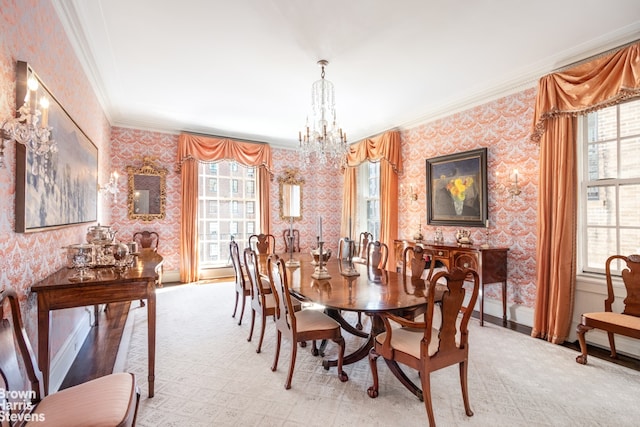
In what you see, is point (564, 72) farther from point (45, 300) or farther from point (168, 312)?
point (168, 312)

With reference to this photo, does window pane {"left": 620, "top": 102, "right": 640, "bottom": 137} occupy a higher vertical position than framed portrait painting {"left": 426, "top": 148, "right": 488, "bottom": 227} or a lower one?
higher

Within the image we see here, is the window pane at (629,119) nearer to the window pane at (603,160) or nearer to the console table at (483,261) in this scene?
the window pane at (603,160)

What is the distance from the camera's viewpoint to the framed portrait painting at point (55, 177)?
5.90 feet

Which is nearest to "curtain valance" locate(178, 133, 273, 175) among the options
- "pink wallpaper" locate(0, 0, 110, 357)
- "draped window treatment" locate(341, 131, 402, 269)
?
"draped window treatment" locate(341, 131, 402, 269)

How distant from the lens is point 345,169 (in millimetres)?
7008

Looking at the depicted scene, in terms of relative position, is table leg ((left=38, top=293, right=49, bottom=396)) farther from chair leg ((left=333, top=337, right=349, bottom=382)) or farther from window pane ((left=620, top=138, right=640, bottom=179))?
window pane ((left=620, top=138, right=640, bottom=179))

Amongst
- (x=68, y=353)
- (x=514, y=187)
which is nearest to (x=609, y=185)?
(x=514, y=187)

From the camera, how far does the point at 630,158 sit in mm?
3090

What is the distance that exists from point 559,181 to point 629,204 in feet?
2.09

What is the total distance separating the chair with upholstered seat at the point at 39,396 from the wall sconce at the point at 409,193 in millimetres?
4664

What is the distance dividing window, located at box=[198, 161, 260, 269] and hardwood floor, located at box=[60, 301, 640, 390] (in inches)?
102

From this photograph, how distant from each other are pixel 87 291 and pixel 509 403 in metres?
2.95

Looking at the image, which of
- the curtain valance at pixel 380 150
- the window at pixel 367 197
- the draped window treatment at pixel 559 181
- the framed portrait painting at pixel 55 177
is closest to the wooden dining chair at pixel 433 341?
the draped window treatment at pixel 559 181

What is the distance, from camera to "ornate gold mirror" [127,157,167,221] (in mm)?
5664
